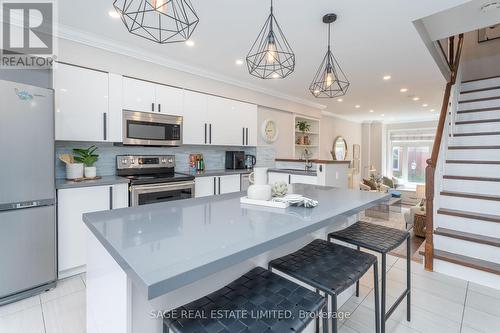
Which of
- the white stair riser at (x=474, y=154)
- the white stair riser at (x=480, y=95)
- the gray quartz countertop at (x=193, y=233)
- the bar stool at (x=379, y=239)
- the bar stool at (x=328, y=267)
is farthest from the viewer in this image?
the white stair riser at (x=480, y=95)

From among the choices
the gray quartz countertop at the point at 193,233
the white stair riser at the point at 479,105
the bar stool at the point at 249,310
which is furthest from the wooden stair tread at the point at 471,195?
the bar stool at the point at 249,310

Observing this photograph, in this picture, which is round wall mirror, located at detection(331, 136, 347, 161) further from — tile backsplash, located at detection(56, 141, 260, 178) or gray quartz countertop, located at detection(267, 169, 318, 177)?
gray quartz countertop, located at detection(267, 169, 318, 177)

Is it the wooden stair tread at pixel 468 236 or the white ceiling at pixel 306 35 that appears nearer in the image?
the white ceiling at pixel 306 35

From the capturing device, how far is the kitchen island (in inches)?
29.0

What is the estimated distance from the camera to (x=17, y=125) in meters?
2.01

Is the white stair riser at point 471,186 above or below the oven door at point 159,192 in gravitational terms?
above

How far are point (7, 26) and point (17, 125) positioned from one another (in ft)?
3.37

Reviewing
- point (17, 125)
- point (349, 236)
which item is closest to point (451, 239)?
point (349, 236)

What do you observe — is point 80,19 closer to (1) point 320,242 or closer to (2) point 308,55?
(2) point 308,55

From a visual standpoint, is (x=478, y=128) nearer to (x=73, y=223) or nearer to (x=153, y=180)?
(x=153, y=180)

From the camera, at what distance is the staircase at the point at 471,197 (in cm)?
246

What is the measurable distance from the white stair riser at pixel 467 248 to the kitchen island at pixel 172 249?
190cm

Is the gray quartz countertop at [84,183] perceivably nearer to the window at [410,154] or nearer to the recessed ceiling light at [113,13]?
the recessed ceiling light at [113,13]

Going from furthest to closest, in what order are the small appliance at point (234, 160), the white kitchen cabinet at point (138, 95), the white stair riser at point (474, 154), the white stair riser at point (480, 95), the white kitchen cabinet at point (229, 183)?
1. the small appliance at point (234, 160)
2. the white stair riser at point (480, 95)
3. the white kitchen cabinet at point (229, 183)
4. the white stair riser at point (474, 154)
5. the white kitchen cabinet at point (138, 95)
